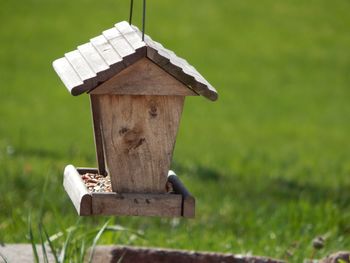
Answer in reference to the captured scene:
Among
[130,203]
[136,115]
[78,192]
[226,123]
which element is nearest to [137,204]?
[130,203]

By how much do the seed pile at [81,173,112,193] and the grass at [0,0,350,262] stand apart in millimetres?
501

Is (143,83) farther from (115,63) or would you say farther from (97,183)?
(97,183)

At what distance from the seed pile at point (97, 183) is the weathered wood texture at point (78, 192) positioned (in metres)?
0.07

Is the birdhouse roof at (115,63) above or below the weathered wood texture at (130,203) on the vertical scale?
above

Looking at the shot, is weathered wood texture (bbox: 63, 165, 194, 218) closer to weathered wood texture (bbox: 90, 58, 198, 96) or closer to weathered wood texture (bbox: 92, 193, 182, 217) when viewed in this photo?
weathered wood texture (bbox: 92, 193, 182, 217)

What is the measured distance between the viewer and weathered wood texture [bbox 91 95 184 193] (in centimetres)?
367

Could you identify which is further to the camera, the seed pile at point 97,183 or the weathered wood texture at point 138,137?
the seed pile at point 97,183

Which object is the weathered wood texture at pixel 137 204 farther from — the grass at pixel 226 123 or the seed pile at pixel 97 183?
the grass at pixel 226 123

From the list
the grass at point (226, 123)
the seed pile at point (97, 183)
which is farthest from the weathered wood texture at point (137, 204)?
the grass at point (226, 123)

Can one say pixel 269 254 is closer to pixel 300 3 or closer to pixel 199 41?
pixel 199 41

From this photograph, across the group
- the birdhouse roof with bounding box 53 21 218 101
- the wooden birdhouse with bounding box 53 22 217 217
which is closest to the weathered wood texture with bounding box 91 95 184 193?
the wooden birdhouse with bounding box 53 22 217 217

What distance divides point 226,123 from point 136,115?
804 cm

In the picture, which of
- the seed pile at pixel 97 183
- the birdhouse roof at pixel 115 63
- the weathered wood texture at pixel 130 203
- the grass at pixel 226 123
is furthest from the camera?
the grass at pixel 226 123

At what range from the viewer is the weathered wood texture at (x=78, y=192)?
3.59m
